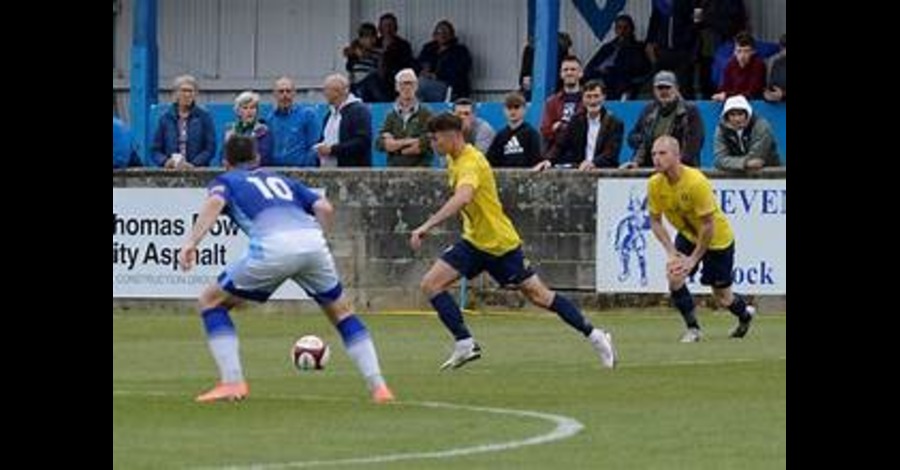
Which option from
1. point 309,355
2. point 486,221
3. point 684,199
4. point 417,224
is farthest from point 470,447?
point 417,224

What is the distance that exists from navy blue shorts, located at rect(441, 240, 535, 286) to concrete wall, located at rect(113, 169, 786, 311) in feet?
23.1

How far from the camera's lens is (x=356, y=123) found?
29.6m

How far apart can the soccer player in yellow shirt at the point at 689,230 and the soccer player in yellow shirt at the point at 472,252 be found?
250 centimetres

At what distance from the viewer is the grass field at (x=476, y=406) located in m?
14.1

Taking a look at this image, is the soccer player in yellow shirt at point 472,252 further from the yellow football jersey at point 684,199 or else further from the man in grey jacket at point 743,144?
the man in grey jacket at point 743,144

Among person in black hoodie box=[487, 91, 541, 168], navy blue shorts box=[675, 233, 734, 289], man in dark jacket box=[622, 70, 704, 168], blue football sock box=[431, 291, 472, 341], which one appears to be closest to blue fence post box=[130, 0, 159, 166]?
person in black hoodie box=[487, 91, 541, 168]

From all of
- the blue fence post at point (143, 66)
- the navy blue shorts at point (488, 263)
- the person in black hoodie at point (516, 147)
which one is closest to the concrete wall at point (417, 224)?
the person in black hoodie at point (516, 147)

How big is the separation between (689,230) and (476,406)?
26.8 ft

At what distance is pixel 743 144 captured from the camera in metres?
28.6

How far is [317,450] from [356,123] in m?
15.4

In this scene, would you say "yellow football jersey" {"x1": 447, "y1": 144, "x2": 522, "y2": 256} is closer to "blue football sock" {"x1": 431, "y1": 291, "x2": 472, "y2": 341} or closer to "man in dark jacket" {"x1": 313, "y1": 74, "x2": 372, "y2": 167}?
"blue football sock" {"x1": 431, "y1": 291, "x2": 472, "y2": 341}

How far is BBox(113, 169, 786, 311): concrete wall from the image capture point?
29.5 meters
